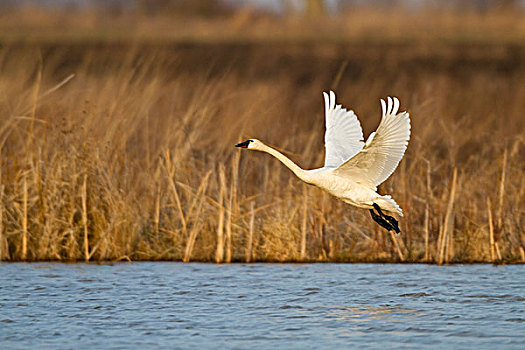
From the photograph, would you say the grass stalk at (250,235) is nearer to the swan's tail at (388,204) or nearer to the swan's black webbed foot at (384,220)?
the swan's black webbed foot at (384,220)

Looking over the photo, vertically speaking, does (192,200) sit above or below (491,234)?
above

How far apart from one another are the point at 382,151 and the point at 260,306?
4.83 feet

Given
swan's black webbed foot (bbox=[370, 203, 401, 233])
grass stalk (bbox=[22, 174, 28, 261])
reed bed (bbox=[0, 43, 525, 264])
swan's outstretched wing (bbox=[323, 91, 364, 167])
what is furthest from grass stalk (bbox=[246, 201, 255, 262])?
grass stalk (bbox=[22, 174, 28, 261])

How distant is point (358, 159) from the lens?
7363mm

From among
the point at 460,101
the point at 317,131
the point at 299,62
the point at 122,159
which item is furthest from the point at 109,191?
the point at 299,62

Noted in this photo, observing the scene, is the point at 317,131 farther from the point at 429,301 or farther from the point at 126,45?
the point at 126,45

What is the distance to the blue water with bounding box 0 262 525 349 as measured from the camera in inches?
250

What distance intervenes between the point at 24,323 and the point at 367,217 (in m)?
3.70

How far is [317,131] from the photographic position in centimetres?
1001

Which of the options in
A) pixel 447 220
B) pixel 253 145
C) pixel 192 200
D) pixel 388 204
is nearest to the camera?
pixel 388 204

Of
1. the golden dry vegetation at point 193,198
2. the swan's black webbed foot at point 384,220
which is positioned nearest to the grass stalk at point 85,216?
the golden dry vegetation at point 193,198

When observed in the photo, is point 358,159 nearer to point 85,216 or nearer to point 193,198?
point 193,198

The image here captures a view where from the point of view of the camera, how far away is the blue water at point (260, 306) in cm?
636

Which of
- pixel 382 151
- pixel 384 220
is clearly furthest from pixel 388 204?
pixel 382 151
